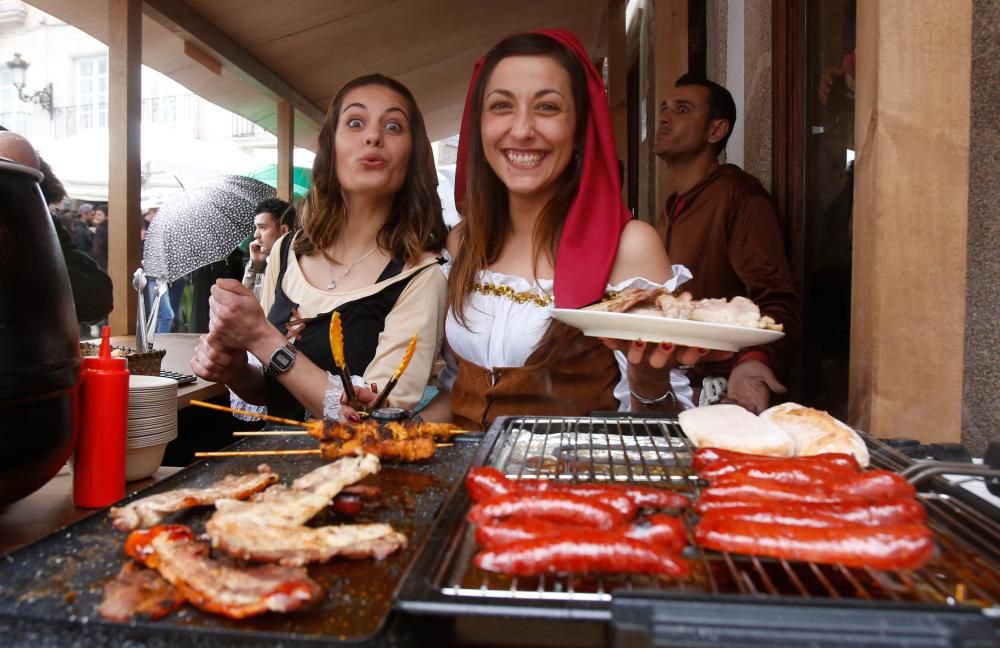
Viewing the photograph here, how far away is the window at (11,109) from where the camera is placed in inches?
1318

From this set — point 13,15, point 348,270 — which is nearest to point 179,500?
point 348,270

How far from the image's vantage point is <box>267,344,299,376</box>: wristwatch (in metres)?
2.70

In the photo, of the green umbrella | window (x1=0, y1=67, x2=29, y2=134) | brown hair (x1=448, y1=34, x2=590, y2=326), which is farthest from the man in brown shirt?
window (x1=0, y1=67, x2=29, y2=134)

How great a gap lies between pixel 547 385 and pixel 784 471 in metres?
1.37

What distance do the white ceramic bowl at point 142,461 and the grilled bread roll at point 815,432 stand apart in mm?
1648

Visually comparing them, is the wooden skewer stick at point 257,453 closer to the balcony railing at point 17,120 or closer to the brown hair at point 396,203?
the brown hair at point 396,203

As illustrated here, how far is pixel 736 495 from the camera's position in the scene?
1.30 metres

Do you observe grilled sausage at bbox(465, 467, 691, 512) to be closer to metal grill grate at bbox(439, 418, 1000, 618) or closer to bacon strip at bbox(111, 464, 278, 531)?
metal grill grate at bbox(439, 418, 1000, 618)

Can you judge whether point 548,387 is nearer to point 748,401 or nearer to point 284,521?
point 748,401

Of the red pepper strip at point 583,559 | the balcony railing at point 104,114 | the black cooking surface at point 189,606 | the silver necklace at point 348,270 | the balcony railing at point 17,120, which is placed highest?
the balcony railing at point 104,114

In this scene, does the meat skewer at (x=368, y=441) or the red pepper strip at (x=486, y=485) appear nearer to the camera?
the red pepper strip at (x=486, y=485)

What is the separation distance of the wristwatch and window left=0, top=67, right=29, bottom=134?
37313 millimetres

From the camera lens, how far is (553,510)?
4.01ft

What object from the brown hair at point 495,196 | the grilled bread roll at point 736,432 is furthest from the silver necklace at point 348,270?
the grilled bread roll at point 736,432
